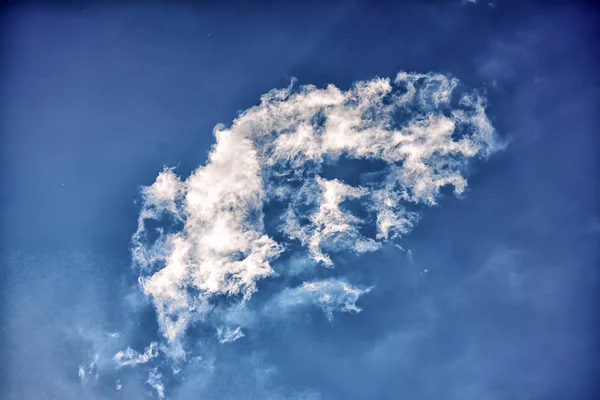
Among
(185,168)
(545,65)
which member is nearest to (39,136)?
(185,168)

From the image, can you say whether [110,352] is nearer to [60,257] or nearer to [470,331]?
[60,257]

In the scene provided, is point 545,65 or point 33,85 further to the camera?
point 33,85

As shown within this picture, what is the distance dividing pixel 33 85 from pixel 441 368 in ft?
199

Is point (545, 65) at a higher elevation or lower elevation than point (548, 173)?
higher

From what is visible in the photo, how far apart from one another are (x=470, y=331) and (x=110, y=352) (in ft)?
142

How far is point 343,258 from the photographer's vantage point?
5100cm

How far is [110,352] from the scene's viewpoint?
52719 mm

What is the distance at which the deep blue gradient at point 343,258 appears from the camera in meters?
50.4

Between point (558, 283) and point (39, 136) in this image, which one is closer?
point (558, 283)

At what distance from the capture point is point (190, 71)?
173 feet

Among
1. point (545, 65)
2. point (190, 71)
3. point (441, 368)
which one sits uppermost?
point (190, 71)

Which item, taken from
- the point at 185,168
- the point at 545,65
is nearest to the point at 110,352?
the point at 185,168

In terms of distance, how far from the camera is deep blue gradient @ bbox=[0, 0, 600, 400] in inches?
1984

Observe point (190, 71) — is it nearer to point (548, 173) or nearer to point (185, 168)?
point (185, 168)
